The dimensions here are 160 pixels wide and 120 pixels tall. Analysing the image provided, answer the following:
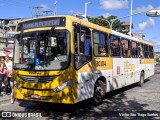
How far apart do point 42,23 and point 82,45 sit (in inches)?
57.6

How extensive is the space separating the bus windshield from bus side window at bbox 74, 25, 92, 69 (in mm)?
380

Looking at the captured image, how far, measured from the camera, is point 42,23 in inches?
349

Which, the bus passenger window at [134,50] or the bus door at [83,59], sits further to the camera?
the bus passenger window at [134,50]

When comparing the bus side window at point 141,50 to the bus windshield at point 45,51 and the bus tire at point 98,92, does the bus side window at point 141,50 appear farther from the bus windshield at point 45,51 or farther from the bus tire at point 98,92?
the bus windshield at point 45,51

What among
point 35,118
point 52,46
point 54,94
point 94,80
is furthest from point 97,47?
point 35,118

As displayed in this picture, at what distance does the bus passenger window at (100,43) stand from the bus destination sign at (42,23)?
176 cm

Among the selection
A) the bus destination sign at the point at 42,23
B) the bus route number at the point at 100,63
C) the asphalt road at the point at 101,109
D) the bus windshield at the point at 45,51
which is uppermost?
the bus destination sign at the point at 42,23

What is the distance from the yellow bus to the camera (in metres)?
8.12

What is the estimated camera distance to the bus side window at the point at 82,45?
845 centimetres

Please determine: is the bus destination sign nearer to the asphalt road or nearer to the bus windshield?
the bus windshield

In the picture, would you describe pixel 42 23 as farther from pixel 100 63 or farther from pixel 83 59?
pixel 100 63

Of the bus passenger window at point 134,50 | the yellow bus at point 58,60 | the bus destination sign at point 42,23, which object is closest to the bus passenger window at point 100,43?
the yellow bus at point 58,60

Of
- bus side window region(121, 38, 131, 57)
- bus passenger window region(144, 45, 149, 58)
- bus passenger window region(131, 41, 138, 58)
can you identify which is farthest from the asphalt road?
bus passenger window region(144, 45, 149, 58)

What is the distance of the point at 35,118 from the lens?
800 centimetres
